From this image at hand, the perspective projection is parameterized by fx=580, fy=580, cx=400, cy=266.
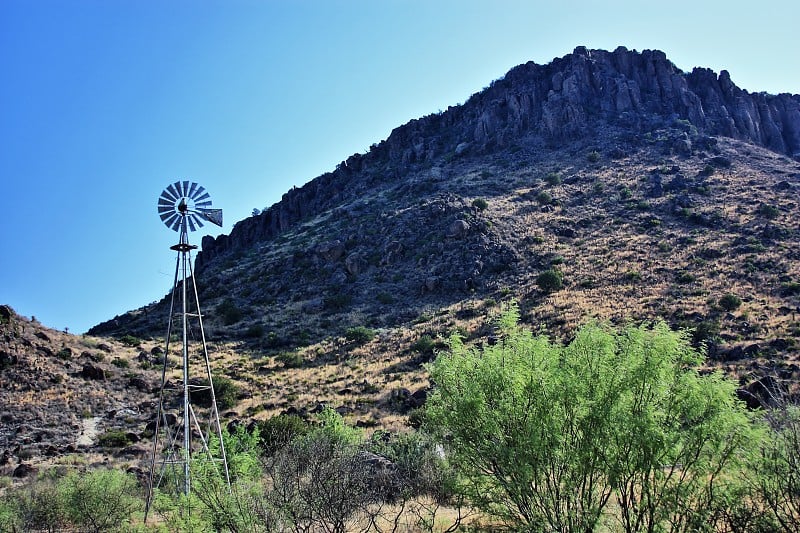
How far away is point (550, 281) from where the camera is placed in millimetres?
44906

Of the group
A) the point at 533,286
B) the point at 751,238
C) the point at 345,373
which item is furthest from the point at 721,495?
the point at 751,238

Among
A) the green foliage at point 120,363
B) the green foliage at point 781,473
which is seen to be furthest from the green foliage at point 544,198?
the green foliage at point 781,473

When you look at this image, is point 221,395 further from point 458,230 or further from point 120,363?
point 458,230

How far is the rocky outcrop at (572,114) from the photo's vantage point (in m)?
74.2

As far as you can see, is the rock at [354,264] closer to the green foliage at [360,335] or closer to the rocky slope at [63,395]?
the green foliage at [360,335]

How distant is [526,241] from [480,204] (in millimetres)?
7547

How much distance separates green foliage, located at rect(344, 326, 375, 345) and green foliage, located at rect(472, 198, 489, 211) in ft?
68.2

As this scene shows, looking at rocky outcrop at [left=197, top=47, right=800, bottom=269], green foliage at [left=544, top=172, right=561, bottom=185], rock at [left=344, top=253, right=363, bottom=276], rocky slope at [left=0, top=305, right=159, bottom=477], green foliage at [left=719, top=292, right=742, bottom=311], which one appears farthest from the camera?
rocky outcrop at [left=197, top=47, right=800, bottom=269]

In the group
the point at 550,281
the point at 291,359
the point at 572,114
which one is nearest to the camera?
the point at 291,359

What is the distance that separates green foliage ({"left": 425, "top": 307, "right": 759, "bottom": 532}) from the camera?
9.62 m

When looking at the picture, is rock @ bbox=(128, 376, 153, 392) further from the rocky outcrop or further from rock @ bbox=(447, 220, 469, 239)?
the rocky outcrop

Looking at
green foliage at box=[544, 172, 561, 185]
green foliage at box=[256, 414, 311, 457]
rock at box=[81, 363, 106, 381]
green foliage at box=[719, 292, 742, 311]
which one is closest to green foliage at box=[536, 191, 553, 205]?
green foliage at box=[544, 172, 561, 185]

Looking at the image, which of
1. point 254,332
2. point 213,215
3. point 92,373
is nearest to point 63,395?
point 92,373

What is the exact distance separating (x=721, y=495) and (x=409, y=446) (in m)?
12.5
